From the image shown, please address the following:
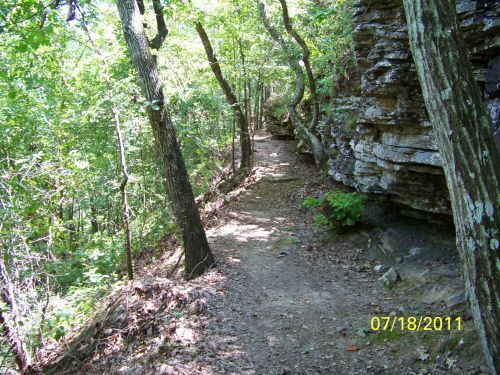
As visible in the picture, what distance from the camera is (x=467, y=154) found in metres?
3.06

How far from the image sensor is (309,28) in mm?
14305

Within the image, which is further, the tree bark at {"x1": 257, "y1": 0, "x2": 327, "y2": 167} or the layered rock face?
the tree bark at {"x1": 257, "y1": 0, "x2": 327, "y2": 167}

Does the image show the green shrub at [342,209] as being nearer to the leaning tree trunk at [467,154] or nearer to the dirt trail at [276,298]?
the dirt trail at [276,298]

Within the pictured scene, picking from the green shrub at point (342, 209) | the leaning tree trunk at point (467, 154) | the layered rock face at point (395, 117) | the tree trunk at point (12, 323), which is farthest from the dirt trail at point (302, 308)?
the tree trunk at point (12, 323)

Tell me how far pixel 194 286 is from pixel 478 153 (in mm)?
4911

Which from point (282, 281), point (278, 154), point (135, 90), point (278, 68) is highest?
point (278, 68)

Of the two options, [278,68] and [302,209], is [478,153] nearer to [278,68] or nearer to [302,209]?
[302,209]

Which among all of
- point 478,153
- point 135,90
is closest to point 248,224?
point 135,90

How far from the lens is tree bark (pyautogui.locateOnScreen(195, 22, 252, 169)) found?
42.3 feet

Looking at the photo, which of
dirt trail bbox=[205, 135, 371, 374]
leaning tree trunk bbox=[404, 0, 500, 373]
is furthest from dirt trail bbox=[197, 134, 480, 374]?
leaning tree trunk bbox=[404, 0, 500, 373]

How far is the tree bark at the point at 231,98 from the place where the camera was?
1291 centimetres

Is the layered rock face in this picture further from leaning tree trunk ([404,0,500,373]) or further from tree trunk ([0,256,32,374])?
tree trunk ([0,256,32,374])

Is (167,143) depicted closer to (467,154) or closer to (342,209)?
(342,209)

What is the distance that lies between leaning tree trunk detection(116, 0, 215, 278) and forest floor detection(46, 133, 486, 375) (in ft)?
1.68
